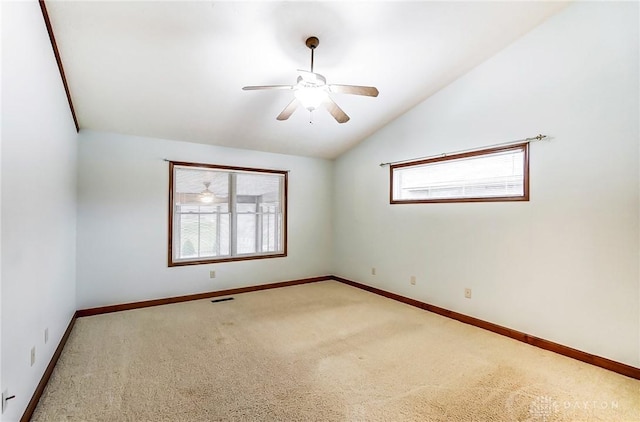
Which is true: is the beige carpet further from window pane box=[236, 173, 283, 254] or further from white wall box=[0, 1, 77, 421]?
window pane box=[236, 173, 283, 254]

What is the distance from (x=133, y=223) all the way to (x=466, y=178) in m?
4.38

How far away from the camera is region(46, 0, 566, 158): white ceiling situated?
8.13 ft

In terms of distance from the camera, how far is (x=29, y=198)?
1.99 meters

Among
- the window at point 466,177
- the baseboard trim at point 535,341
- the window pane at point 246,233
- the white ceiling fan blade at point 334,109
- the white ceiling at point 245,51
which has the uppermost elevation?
the white ceiling at point 245,51

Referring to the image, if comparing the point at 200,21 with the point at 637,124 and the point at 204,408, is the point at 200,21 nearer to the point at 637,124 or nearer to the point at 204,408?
the point at 204,408

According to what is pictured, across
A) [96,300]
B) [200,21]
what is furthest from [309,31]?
[96,300]

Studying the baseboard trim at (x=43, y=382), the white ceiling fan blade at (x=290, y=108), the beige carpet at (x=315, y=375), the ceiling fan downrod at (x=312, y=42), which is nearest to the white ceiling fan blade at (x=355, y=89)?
the white ceiling fan blade at (x=290, y=108)

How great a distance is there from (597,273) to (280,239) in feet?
13.9

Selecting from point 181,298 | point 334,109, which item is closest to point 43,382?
point 181,298

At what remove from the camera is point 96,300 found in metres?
3.95

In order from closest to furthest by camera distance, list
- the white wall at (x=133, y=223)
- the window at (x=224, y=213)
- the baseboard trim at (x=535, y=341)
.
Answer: the baseboard trim at (x=535, y=341), the white wall at (x=133, y=223), the window at (x=224, y=213)

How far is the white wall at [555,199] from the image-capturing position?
8.56 feet

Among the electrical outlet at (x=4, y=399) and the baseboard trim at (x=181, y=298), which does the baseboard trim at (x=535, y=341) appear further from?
the electrical outlet at (x=4, y=399)

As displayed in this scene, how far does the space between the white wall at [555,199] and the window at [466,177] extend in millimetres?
114
